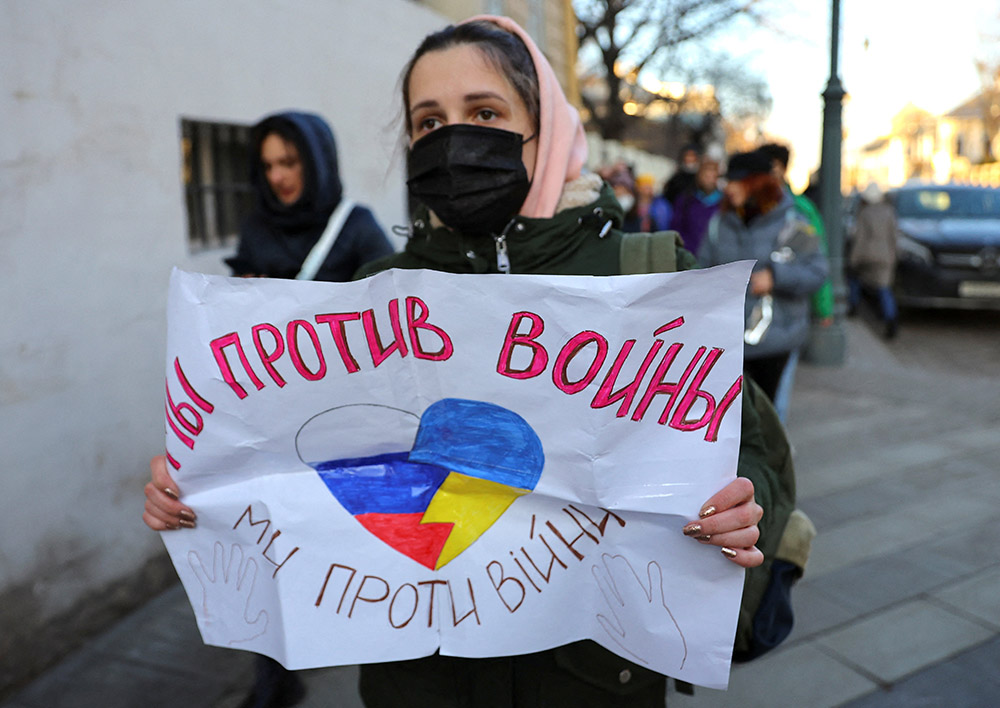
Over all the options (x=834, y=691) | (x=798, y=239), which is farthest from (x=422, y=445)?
(x=798, y=239)

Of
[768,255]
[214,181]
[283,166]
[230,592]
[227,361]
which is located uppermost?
[214,181]

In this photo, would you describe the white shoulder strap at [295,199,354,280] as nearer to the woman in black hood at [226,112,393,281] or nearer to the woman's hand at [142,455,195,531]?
the woman in black hood at [226,112,393,281]

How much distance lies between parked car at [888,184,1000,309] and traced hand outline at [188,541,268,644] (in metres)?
11.5

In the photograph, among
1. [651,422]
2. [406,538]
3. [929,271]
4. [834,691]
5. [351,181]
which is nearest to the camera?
[651,422]

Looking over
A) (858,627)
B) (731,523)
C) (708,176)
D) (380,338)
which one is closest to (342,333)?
(380,338)

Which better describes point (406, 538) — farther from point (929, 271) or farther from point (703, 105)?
point (703, 105)

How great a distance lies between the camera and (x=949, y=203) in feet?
40.9

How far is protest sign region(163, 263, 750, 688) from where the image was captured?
4.10 ft

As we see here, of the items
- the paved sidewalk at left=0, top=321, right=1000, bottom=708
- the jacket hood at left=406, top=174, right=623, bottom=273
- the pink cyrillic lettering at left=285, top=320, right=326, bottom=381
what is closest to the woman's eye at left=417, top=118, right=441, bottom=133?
the jacket hood at left=406, top=174, right=623, bottom=273

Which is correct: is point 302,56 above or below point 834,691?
above

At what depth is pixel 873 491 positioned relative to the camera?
16.7 ft

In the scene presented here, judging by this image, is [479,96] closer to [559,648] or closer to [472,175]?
[472,175]

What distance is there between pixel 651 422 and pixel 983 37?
46.1 m

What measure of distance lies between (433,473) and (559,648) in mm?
416
